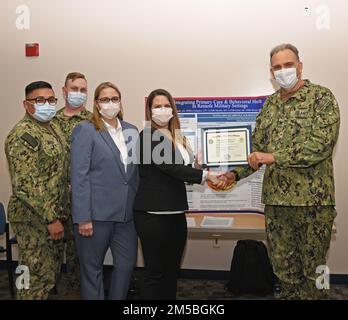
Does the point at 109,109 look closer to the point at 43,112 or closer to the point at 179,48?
the point at 43,112

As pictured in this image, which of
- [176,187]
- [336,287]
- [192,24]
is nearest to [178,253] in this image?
[176,187]

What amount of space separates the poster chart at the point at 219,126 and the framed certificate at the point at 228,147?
182 mm

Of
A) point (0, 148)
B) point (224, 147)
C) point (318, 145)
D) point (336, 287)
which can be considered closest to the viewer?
point (318, 145)

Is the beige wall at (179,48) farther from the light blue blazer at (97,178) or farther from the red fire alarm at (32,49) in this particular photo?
the light blue blazer at (97,178)

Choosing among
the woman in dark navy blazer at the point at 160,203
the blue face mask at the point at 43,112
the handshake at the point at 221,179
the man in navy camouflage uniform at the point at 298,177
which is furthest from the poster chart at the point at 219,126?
the blue face mask at the point at 43,112

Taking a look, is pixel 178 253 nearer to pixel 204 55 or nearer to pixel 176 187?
pixel 176 187

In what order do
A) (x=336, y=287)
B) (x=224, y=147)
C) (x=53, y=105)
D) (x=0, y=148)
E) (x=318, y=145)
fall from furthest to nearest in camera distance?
(x=0, y=148) < (x=336, y=287) < (x=224, y=147) < (x=53, y=105) < (x=318, y=145)

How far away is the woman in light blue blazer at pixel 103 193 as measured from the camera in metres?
2.29

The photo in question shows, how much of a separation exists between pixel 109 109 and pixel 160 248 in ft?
2.73

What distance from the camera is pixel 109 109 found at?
7.88 ft

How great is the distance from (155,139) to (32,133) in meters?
0.68

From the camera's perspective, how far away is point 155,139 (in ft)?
7.38

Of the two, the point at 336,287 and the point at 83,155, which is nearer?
the point at 83,155

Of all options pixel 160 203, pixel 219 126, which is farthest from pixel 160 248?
pixel 219 126
